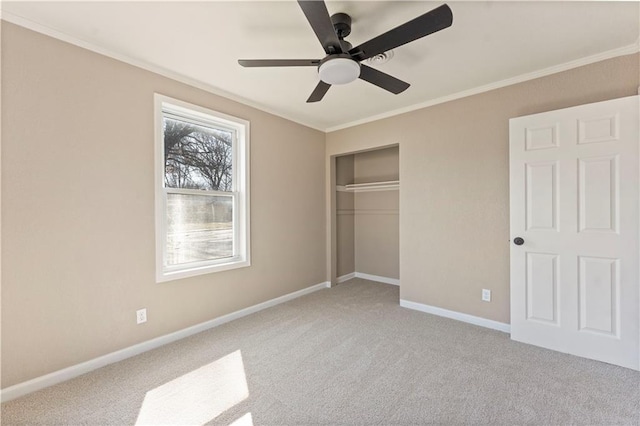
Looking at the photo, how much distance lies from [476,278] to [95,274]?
11.6 ft

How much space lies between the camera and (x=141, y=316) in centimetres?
240

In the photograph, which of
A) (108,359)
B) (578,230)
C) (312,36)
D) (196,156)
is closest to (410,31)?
(312,36)

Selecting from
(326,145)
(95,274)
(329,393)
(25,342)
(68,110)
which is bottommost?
(329,393)

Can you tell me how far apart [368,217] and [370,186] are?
1.88 ft

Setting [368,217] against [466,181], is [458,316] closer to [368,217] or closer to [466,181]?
[466,181]

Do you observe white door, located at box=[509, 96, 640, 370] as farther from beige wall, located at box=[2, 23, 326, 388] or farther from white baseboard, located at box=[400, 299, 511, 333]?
beige wall, located at box=[2, 23, 326, 388]

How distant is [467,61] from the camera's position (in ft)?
7.79

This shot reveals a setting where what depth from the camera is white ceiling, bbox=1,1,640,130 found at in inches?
69.1

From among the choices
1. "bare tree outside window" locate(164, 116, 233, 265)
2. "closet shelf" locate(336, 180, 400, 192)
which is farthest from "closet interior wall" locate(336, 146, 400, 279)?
"bare tree outside window" locate(164, 116, 233, 265)

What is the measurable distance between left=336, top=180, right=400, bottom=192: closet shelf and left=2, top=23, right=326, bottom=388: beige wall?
2.52 m

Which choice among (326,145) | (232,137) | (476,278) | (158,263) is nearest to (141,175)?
(158,263)

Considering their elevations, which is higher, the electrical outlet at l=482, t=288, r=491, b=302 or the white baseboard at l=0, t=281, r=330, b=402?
the electrical outlet at l=482, t=288, r=491, b=302

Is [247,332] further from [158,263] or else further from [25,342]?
[25,342]

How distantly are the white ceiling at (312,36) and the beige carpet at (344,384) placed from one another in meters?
→ 2.49
